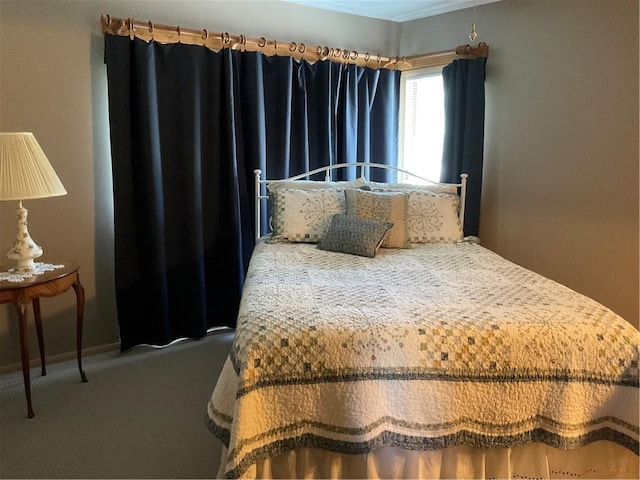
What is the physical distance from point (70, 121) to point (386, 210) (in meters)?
1.93

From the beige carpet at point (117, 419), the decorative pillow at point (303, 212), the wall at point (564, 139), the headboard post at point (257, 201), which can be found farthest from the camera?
the headboard post at point (257, 201)

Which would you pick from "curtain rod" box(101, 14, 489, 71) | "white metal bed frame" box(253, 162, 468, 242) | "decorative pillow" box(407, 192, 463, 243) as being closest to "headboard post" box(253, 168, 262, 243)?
"white metal bed frame" box(253, 162, 468, 242)

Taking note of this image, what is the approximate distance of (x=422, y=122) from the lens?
3854 mm

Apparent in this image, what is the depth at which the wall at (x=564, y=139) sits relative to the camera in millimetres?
2803

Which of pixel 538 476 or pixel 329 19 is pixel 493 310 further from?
pixel 329 19

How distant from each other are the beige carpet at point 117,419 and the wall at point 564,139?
226 cm

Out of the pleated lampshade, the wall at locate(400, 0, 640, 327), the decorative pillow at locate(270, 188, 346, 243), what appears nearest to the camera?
the pleated lampshade

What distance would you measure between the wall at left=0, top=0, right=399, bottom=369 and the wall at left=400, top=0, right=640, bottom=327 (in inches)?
73.7

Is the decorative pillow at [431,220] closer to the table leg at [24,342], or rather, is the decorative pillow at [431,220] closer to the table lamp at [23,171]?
the table lamp at [23,171]

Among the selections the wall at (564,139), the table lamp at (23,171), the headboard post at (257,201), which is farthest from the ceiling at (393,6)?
the table lamp at (23,171)

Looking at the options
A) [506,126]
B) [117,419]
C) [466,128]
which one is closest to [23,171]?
[117,419]

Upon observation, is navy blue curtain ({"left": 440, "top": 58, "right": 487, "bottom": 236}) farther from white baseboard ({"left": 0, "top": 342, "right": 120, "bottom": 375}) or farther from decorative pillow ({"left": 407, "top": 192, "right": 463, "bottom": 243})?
white baseboard ({"left": 0, "top": 342, "right": 120, "bottom": 375})

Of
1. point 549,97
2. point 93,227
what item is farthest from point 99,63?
point 549,97

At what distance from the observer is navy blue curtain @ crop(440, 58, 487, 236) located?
3.38m
